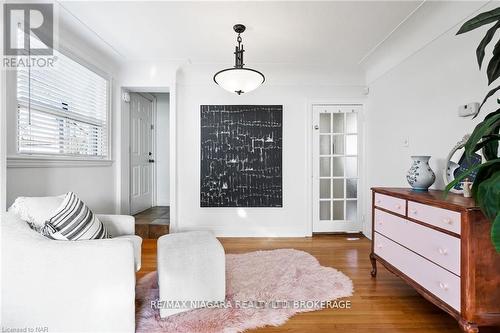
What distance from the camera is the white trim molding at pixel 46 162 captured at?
6.45ft

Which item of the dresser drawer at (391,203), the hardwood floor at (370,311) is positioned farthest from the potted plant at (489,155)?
the hardwood floor at (370,311)

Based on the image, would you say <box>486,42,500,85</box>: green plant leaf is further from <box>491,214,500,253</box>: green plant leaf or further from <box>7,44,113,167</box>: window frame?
<box>7,44,113,167</box>: window frame

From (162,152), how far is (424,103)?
4313 mm

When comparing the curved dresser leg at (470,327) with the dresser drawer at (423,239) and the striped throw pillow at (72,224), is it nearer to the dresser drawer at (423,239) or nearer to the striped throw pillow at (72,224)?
the dresser drawer at (423,239)

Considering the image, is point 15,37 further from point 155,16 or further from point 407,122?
point 407,122

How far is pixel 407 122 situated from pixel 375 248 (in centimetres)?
143

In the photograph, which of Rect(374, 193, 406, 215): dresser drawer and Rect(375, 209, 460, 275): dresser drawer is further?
Rect(374, 193, 406, 215): dresser drawer

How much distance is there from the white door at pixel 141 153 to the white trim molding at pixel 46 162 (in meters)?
1.04

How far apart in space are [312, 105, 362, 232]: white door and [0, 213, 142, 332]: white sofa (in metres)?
2.86

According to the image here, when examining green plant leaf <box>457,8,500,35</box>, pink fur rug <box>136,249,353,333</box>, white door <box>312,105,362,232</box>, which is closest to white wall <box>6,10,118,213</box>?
pink fur rug <box>136,249,353,333</box>

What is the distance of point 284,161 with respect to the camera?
369cm

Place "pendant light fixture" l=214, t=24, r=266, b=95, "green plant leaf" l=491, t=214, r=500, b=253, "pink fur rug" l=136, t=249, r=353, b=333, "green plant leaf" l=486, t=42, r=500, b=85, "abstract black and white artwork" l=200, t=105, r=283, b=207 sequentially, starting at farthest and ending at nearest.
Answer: "abstract black and white artwork" l=200, t=105, r=283, b=207 → "pendant light fixture" l=214, t=24, r=266, b=95 → "pink fur rug" l=136, t=249, r=353, b=333 → "green plant leaf" l=486, t=42, r=500, b=85 → "green plant leaf" l=491, t=214, r=500, b=253

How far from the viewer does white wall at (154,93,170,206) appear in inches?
193

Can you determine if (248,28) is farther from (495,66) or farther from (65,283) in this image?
(65,283)
